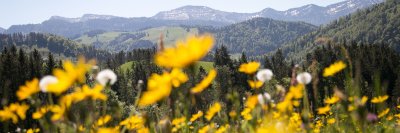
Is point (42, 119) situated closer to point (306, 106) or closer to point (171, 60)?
point (171, 60)

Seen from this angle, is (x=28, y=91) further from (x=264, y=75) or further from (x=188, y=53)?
(x=264, y=75)

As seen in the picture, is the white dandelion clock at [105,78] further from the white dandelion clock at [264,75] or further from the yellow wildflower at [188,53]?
the white dandelion clock at [264,75]

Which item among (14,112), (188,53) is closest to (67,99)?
(14,112)

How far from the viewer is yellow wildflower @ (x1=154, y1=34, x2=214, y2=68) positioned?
1535 millimetres

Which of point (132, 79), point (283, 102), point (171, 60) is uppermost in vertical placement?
point (171, 60)

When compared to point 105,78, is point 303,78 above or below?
below

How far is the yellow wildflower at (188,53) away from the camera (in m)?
1.54

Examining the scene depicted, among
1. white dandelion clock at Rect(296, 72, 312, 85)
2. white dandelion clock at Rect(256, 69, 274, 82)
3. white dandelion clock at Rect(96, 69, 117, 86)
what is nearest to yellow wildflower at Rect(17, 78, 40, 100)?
white dandelion clock at Rect(96, 69, 117, 86)

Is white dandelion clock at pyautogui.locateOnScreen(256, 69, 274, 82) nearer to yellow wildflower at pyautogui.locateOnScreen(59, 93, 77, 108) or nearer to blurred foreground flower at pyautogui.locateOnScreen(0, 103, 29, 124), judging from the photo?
yellow wildflower at pyautogui.locateOnScreen(59, 93, 77, 108)

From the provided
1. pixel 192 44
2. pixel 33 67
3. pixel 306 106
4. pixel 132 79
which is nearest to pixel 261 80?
pixel 306 106

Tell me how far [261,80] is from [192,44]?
1537 mm

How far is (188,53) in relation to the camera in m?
1.59

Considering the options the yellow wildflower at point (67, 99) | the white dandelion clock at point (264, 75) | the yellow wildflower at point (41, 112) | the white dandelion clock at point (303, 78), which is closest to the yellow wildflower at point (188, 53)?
the yellow wildflower at point (67, 99)

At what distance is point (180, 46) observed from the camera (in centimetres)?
171
